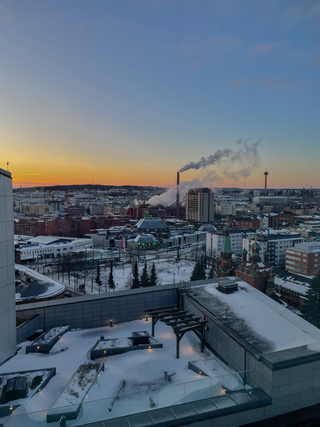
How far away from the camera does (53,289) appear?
23844mm

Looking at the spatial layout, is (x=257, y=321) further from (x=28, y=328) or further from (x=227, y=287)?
(x=28, y=328)

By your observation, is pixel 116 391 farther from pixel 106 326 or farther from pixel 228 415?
pixel 106 326

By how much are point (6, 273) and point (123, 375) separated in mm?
4843

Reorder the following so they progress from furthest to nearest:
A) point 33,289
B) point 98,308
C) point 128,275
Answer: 1. point 128,275
2. point 33,289
3. point 98,308

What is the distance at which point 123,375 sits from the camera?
27.3 ft

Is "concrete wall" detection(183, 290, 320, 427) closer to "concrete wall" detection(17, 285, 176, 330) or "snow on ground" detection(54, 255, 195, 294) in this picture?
"concrete wall" detection(17, 285, 176, 330)

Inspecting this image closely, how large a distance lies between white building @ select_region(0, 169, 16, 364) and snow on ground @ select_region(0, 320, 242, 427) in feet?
1.85

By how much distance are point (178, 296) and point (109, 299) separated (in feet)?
9.50

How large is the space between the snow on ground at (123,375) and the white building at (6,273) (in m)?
0.56

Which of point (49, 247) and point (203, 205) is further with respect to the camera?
point (203, 205)

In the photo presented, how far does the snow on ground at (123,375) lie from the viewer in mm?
6547

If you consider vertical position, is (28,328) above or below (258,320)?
below

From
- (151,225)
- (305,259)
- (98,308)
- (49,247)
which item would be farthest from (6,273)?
(151,225)

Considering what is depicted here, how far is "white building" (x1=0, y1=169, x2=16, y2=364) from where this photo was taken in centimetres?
932
